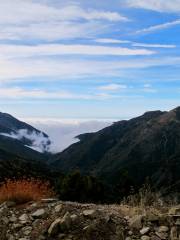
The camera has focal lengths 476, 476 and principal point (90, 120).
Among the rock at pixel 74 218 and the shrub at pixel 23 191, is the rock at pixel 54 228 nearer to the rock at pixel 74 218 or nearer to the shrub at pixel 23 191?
the rock at pixel 74 218

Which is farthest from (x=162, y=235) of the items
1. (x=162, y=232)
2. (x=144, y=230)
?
(x=144, y=230)

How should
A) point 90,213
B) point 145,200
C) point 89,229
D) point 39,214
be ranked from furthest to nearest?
1. point 145,200
2. point 39,214
3. point 90,213
4. point 89,229

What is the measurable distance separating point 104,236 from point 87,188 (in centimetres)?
2418

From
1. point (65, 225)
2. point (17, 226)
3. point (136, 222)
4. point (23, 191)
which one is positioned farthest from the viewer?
point (23, 191)

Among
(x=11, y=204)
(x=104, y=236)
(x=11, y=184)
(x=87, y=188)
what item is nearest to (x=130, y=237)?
(x=104, y=236)

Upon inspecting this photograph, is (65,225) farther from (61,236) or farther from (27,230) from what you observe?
(27,230)

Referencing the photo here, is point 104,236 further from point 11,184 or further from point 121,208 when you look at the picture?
point 11,184

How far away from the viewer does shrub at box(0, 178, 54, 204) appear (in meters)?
11.6

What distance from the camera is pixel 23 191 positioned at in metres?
11.8

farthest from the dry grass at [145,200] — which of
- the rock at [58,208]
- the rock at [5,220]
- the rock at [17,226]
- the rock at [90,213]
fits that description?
the rock at [5,220]

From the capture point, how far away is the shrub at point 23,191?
38.1 ft

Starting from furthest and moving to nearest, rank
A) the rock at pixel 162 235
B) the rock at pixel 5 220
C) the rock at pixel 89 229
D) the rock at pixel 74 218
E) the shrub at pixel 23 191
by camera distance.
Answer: the shrub at pixel 23 191, the rock at pixel 5 220, the rock at pixel 74 218, the rock at pixel 89 229, the rock at pixel 162 235

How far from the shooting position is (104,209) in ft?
34.0

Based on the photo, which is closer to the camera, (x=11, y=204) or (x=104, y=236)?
(x=104, y=236)
